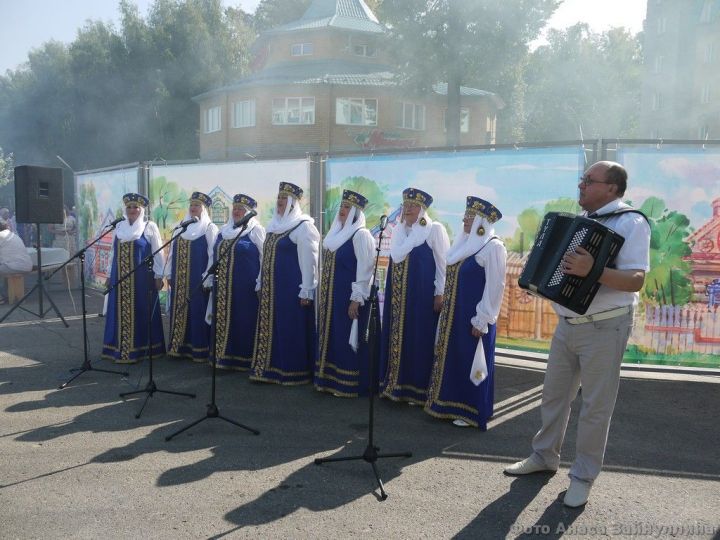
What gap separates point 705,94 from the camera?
33.4 m

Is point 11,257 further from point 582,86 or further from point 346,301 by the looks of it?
point 582,86

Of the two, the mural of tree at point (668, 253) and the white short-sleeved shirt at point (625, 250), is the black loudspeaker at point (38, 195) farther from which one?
the white short-sleeved shirt at point (625, 250)

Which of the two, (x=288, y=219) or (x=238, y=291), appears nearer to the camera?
(x=288, y=219)

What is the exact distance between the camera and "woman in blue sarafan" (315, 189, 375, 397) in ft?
20.3

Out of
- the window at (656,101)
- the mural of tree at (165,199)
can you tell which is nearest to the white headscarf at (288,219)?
the mural of tree at (165,199)

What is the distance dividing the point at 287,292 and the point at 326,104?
27.5 meters

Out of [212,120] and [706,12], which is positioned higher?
[706,12]

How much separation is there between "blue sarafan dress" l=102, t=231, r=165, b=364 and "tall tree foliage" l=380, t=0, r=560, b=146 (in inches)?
888

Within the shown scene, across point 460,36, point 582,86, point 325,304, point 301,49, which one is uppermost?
point 582,86

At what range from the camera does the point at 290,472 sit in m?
4.49

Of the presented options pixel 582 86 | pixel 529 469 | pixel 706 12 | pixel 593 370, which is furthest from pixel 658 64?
pixel 593 370

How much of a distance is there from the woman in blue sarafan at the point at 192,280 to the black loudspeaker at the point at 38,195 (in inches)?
188

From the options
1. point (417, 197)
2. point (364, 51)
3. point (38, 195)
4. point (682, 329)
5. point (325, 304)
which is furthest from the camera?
point (364, 51)

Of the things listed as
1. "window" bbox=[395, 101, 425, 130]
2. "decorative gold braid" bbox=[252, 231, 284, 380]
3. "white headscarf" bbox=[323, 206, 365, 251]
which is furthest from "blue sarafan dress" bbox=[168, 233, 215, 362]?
"window" bbox=[395, 101, 425, 130]
